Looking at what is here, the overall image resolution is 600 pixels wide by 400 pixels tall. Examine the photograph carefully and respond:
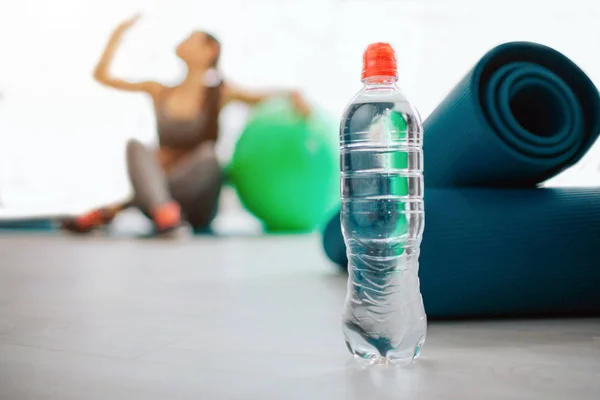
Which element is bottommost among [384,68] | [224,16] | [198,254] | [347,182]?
[198,254]

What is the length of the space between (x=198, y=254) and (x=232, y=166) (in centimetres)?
147

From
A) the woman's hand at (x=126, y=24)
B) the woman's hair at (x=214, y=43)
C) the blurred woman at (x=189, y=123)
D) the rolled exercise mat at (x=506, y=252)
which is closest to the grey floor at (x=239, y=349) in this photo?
the rolled exercise mat at (x=506, y=252)

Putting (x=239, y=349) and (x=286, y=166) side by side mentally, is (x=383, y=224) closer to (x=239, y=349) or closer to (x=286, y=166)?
(x=239, y=349)

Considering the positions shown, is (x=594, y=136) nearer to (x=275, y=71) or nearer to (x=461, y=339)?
(x=461, y=339)

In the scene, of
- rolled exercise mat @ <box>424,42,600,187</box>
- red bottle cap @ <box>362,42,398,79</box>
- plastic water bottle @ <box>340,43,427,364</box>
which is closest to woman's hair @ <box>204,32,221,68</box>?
rolled exercise mat @ <box>424,42,600,187</box>

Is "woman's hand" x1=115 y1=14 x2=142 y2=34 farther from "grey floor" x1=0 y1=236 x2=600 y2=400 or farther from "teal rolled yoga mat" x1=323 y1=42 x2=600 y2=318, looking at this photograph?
"teal rolled yoga mat" x1=323 y1=42 x2=600 y2=318

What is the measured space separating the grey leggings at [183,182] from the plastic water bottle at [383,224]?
2.68m

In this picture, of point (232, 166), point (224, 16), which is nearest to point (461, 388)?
point (232, 166)

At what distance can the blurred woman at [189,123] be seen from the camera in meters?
3.78

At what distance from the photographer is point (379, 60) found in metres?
0.72

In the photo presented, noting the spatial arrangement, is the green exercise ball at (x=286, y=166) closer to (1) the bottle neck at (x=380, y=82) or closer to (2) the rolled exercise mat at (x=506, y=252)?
(2) the rolled exercise mat at (x=506, y=252)

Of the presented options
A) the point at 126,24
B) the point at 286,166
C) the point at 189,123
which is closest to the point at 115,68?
the point at 126,24

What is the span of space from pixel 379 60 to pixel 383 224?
0.24 metres

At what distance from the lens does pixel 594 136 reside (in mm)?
954
